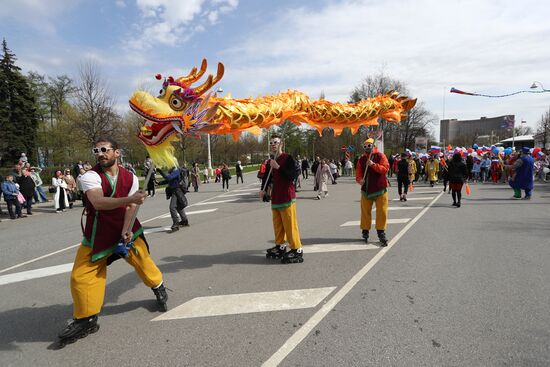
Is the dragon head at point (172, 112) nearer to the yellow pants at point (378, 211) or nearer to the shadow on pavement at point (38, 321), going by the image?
the shadow on pavement at point (38, 321)

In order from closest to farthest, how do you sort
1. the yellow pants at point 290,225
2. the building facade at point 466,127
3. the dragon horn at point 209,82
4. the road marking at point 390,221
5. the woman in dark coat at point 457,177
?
the dragon horn at point 209,82
the yellow pants at point 290,225
the road marking at point 390,221
the woman in dark coat at point 457,177
the building facade at point 466,127

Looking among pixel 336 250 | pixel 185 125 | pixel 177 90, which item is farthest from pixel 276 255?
pixel 177 90

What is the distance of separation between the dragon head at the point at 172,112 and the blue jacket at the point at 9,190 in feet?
32.7

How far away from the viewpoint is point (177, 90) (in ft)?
13.1

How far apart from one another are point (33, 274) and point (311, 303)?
15.0 feet

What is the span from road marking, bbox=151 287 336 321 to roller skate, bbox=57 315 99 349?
23.7 inches

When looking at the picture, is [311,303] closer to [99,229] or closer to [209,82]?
[99,229]

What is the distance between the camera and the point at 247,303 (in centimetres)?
382

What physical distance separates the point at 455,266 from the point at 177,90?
4.65 m

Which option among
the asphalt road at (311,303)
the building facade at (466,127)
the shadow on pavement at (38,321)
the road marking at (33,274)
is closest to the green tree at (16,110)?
the asphalt road at (311,303)

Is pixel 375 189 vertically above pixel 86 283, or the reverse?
pixel 375 189

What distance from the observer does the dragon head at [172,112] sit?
379cm

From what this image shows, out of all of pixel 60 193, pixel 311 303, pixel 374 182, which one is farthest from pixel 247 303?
pixel 60 193

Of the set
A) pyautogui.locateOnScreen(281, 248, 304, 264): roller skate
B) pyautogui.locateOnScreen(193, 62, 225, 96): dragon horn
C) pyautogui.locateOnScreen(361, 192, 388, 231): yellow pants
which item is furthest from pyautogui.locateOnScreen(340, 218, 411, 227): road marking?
pyautogui.locateOnScreen(193, 62, 225, 96): dragon horn
